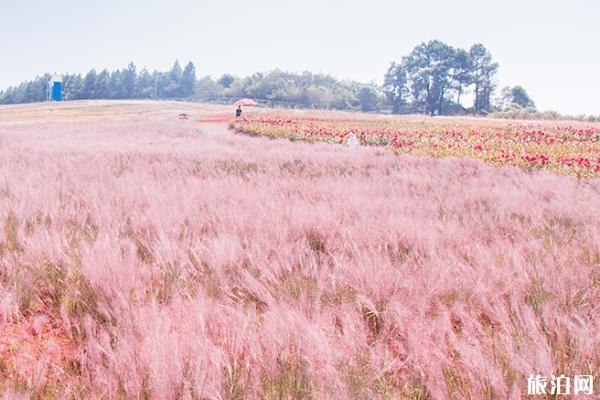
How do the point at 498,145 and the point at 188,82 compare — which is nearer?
the point at 498,145

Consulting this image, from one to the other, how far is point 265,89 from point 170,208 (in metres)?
112

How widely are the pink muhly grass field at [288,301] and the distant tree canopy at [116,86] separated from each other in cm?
13137

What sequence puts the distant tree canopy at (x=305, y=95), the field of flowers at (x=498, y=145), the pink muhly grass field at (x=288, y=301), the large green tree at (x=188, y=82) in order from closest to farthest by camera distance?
1. the pink muhly grass field at (x=288, y=301)
2. the field of flowers at (x=498, y=145)
3. the distant tree canopy at (x=305, y=95)
4. the large green tree at (x=188, y=82)

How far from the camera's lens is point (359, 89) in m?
117

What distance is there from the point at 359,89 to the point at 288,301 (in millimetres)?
120993

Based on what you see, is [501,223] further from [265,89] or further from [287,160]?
[265,89]

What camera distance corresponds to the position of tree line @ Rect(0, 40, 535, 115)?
87.0m

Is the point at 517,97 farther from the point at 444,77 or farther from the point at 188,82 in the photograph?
the point at 188,82

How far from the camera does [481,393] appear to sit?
1324 millimetres

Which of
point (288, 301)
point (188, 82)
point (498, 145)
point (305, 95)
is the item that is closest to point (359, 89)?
point (305, 95)

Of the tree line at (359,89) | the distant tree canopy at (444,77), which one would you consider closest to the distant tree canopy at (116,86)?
the tree line at (359,89)

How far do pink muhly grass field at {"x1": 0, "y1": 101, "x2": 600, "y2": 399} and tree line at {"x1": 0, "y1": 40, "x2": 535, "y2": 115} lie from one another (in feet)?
287

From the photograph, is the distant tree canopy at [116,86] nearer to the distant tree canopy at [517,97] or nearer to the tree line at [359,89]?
the tree line at [359,89]

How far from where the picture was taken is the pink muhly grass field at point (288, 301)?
1.40 m
